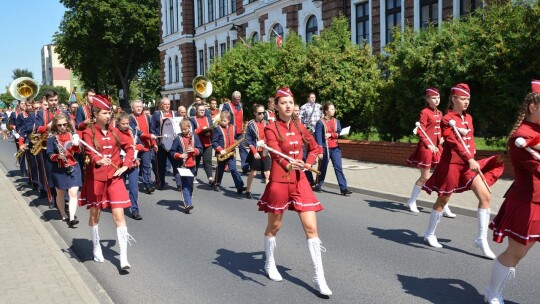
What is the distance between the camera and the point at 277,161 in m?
5.41

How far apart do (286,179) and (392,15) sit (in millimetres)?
21069

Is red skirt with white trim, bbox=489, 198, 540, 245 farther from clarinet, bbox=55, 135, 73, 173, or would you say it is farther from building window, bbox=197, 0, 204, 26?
building window, bbox=197, 0, 204, 26

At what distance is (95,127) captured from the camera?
638 centimetres

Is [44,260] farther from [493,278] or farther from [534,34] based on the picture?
[534,34]

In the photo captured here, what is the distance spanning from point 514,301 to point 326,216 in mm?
4233

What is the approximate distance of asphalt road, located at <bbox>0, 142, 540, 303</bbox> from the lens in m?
5.27

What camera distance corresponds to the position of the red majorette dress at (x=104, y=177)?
620cm

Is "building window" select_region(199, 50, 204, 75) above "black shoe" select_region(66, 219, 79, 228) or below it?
above

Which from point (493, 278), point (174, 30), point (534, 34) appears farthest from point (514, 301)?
point (174, 30)

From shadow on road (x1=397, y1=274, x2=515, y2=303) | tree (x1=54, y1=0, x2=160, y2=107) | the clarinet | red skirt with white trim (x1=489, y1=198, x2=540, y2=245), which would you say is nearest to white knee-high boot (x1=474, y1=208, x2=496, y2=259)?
shadow on road (x1=397, y1=274, x2=515, y2=303)

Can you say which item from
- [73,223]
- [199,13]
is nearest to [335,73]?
[73,223]

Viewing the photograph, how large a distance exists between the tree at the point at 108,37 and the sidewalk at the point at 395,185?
128 ft

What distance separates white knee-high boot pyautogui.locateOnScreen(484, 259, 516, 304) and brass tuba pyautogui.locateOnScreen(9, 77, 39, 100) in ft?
39.6

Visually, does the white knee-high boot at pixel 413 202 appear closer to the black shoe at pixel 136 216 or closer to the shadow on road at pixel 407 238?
the shadow on road at pixel 407 238
